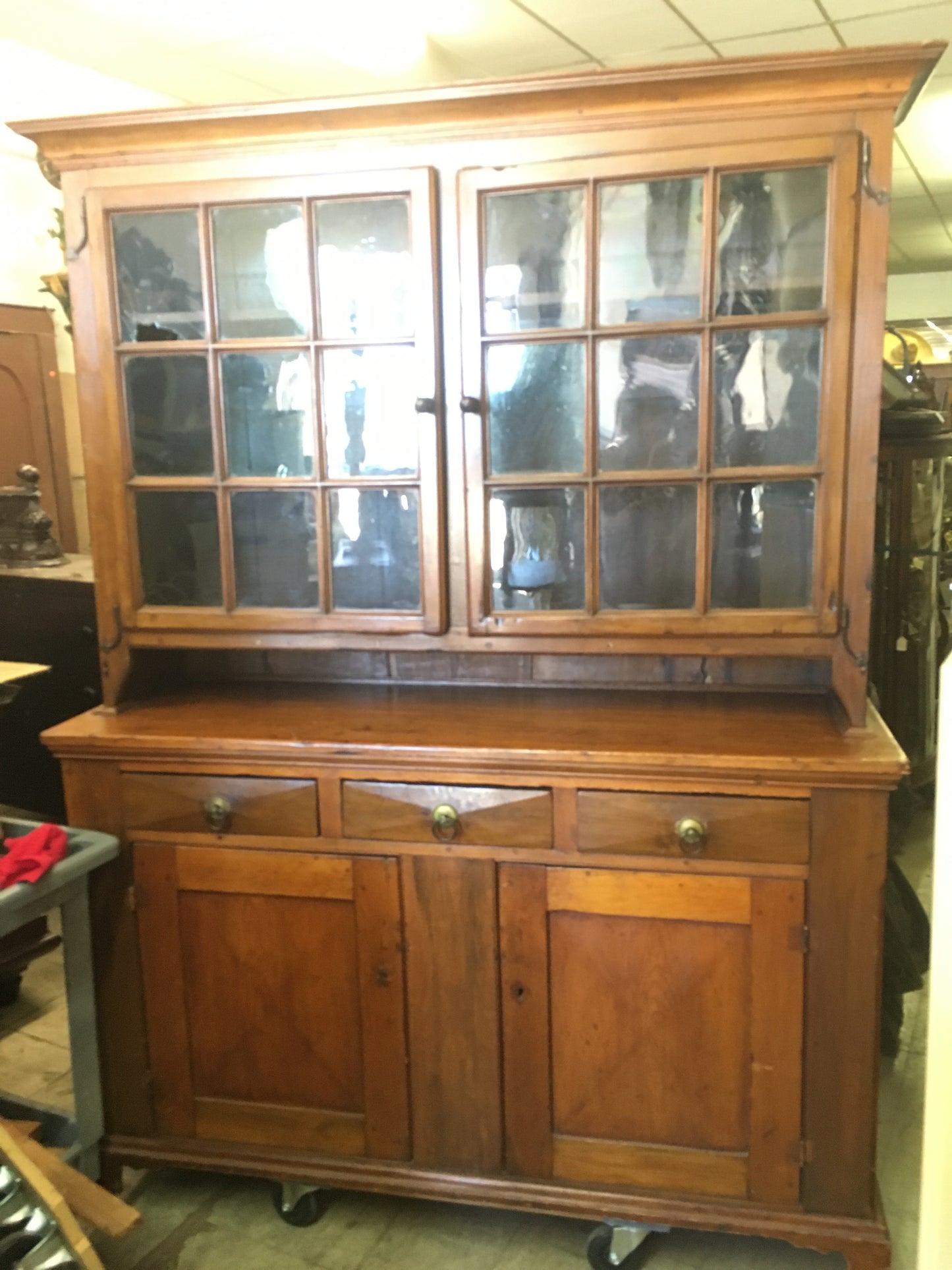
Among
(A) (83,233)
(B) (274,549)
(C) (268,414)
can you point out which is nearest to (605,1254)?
(B) (274,549)

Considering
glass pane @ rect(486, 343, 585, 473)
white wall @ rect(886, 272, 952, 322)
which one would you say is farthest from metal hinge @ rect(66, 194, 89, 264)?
white wall @ rect(886, 272, 952, 322)

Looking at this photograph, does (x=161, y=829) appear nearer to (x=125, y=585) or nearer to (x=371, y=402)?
(x=125, y=585)

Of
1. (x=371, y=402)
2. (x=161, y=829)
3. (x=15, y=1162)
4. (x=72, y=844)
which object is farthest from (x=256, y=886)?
(x=371, y=402)

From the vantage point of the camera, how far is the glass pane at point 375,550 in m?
1.72

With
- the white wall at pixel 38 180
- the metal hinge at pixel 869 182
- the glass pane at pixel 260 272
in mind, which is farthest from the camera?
the white wall at pixel 38 180

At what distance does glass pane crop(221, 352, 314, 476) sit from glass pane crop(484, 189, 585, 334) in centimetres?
35

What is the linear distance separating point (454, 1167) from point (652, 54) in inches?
130

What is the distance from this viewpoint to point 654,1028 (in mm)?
1564

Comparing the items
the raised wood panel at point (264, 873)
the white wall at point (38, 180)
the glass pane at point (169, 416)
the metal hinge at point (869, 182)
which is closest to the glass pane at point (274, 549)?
the glass pane at point (169, 416)

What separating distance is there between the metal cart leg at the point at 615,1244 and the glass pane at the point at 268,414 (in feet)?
4.36

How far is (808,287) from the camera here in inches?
59.9

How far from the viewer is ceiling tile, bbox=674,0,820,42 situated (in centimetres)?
298

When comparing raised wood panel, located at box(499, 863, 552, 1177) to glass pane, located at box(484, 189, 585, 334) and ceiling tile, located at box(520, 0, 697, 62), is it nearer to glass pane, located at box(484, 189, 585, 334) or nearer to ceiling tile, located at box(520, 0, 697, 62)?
glass pane, located at box(484, 189, 585, 334)

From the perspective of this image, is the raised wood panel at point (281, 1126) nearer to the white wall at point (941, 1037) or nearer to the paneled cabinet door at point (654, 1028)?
the paneled cabinet door at point (654, 1028)
